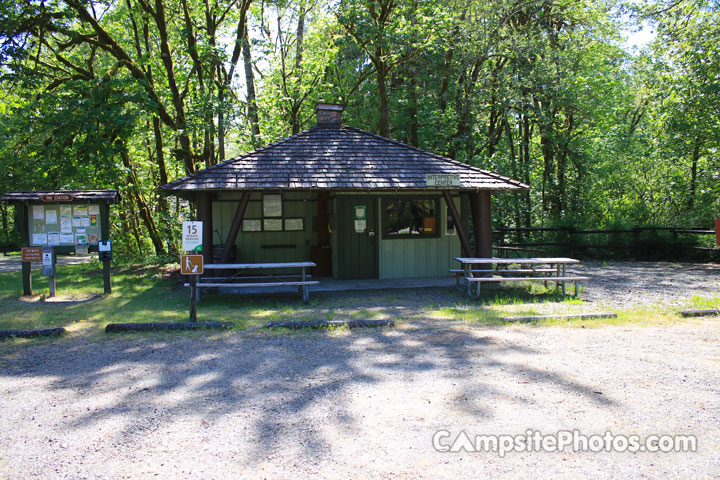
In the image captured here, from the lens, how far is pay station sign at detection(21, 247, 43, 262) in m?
10.2

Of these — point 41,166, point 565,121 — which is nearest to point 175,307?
point 41,166

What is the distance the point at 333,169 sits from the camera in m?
11.5

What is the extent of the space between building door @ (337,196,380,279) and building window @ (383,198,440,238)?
1.08 feet

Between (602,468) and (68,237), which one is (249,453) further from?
(68,237)

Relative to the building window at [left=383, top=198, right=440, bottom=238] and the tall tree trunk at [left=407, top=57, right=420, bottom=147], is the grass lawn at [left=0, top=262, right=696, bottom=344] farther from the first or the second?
the tall tree trunk at [left=407, top=57, right=420, bottom=147]

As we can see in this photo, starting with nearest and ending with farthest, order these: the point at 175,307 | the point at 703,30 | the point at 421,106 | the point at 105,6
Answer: the point at 175,307 → the point at 703,30 → the point at 105,6 → the point at 421,106

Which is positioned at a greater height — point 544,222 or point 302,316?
point 544,222

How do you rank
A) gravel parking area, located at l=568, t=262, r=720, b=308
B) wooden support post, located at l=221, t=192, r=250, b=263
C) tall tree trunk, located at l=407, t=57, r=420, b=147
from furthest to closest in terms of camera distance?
tall tree trunk, located at l=407, t=57, r=420, b=147
wooden support post, located at l=221, t=192, r=250, b=263
gravel parking area, located at l=568, t=262, r=720, b=308

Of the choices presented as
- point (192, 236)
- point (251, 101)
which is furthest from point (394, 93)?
point (192, 236)

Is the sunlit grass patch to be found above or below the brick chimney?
below

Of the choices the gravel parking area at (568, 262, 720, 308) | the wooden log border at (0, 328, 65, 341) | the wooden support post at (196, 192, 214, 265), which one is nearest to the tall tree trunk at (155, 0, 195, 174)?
the wooden support post at (196, 192, 214, 265)

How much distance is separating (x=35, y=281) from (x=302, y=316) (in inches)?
381

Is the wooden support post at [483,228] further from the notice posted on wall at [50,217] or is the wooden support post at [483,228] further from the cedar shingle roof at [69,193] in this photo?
the notice posted on wall at [50,217]

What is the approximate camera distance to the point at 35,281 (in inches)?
552
